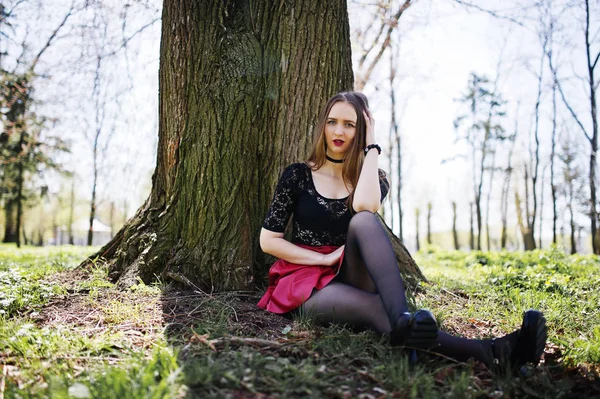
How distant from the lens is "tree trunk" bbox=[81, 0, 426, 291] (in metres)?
3.33

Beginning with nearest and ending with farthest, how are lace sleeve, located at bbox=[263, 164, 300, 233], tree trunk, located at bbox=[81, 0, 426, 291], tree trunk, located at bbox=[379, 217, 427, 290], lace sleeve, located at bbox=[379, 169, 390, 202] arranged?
lace sleeve, located at bbox=[263, 164, 300, 233], lace sleeve, located at bbox=[379, 169, 390, 202], tree trunk, located at bbox=[81, 0, 426, 291], tree trunk, located at bbox=[379, 217, 427, 290]

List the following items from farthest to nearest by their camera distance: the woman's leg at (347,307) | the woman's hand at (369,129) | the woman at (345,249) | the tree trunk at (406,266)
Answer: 1. the tree trunk at (406,266)
2. the woman's hand at (369,129)
3. the woman's leg at (347,307)
4. the woman at (345,249)

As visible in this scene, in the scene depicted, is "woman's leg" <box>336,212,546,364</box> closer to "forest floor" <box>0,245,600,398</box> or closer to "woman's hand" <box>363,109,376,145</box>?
"forest floor" <box>0,245,600,398</box>

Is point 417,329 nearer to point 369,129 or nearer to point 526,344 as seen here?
point 526,344

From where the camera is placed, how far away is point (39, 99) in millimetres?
13734

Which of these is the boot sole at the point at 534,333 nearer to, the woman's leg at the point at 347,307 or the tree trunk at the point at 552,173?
the woman's leg at the point at 347,307

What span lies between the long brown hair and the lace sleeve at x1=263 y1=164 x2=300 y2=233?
205 millimetres

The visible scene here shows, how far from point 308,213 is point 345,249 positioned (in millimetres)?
431

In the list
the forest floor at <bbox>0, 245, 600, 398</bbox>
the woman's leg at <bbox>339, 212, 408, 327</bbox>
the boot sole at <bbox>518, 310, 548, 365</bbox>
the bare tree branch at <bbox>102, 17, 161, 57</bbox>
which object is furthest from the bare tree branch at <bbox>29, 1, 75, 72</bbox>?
the boot sole at <bbox>518, 310, 548, 365</bbox>

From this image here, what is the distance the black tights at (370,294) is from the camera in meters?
2.11

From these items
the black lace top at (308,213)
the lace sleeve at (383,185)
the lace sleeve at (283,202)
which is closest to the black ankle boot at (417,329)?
the black lace top at (308,213)

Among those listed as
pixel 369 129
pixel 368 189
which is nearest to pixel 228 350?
pixel 368 189

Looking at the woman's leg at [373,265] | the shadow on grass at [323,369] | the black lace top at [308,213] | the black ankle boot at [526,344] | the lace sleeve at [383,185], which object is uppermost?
the lace sleeve at [383,185]

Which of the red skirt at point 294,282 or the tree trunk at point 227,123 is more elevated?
the tree trunk at point 227,123
